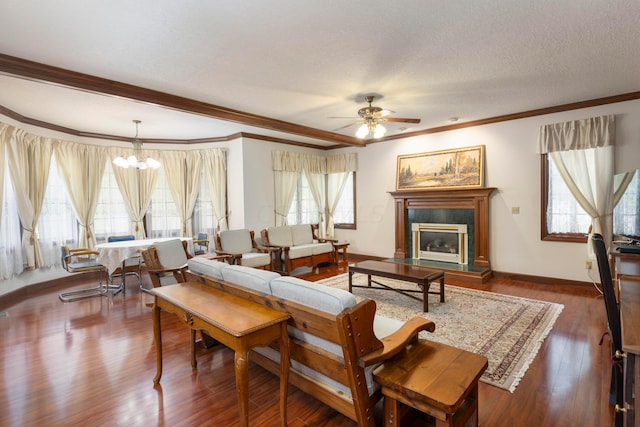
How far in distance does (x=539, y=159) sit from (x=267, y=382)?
5127 millimetres

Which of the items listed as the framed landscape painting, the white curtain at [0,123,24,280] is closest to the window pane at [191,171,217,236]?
the white curtain at [0,123,24,280]

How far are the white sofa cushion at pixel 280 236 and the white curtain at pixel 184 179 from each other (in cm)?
196

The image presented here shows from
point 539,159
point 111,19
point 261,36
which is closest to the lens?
point 111,19

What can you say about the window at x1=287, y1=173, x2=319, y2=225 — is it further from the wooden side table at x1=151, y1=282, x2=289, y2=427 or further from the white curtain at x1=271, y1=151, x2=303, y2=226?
the wooden side table at x1=151, y1=282, x2=289, y2=427

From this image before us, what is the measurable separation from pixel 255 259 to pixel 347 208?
303 centimetres

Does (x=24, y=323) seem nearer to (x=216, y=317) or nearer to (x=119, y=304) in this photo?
(x=119, y=304)

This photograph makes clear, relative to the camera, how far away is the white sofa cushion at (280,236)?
6.01 metres

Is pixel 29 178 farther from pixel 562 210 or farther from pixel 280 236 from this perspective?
pixel 562 210

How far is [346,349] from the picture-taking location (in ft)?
4.87

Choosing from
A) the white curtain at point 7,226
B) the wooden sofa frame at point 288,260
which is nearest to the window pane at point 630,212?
A: the wooden sofa frame at point 288,260

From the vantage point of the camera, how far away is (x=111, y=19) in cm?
233

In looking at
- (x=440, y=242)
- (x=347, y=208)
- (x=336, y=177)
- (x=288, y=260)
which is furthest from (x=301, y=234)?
(x=440, y=242)

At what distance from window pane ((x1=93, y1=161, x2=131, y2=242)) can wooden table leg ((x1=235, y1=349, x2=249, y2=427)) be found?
5702 mm

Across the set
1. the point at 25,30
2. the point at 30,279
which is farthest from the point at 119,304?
the point at 25,30
